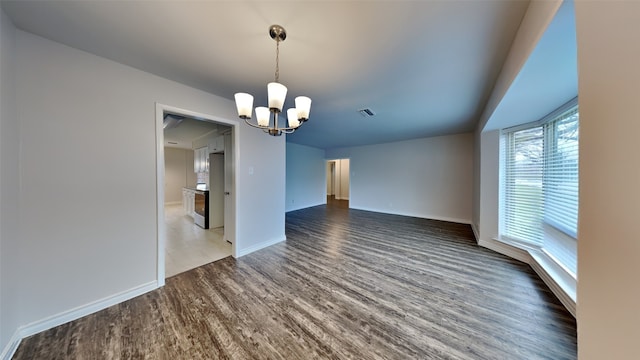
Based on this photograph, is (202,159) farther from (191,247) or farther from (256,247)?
(256,247)

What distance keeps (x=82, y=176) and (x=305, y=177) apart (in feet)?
18.3

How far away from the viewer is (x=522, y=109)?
2.29 m

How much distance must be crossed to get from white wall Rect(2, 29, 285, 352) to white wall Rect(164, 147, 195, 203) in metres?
6.91

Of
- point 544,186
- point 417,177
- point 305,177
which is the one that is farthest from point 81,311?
point 417,177

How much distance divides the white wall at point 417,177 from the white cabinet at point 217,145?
174 inches

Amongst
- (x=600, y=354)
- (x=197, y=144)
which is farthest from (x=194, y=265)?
(x=197, y=144)

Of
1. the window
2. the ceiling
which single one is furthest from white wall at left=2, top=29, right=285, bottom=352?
the window

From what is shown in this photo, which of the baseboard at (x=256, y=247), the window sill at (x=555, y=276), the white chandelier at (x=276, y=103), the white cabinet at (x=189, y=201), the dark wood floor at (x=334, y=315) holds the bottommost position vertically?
the dark wood floor at (x=334, y=315)

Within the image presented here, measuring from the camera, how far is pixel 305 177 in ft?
23.3

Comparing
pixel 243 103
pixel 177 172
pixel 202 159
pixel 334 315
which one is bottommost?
pixel 334 315

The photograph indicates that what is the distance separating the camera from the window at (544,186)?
2.03 meters

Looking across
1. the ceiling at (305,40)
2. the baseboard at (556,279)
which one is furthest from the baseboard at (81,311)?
the baseboard at (556,279)

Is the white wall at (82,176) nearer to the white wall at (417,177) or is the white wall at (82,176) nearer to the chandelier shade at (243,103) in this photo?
the chandelier shade at (243,103)

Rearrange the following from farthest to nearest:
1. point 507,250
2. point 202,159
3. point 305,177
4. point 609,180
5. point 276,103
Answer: point 305,177, point 202,159, point 507,250, point 276,103, point 609,180
